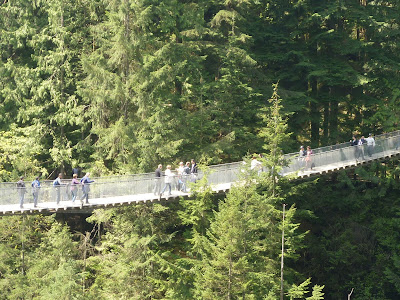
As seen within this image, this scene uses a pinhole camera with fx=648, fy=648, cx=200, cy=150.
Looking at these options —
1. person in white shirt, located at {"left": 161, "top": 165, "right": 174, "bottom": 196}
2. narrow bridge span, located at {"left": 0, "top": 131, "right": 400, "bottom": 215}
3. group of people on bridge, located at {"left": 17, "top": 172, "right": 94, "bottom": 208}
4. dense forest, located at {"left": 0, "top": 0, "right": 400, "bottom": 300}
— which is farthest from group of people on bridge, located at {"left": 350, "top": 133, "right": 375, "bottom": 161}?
group of people on bridge, located at {"left": 17, "top": 172, "right": 94, "bottom": 208}

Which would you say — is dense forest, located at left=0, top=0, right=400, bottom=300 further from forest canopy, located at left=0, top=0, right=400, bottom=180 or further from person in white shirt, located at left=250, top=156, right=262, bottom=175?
person in white shirt, located at left=250, top=156, right=262, bottom=175

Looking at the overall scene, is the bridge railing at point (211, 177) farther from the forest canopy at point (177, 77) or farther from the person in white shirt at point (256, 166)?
the forest canopy at point (177, 77)

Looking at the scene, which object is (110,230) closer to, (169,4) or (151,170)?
(151,170)

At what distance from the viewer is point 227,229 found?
2355 centimetres

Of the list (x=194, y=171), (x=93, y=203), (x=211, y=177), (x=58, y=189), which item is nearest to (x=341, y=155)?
(x=211, y=177)

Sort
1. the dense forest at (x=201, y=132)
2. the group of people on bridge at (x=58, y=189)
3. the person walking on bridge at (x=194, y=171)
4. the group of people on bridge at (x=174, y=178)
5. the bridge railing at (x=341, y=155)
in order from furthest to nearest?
1. the bridge railing at (x=341, y=155)
2. the dense forest at (x=201, y=132)
3. the person walking on bridge at (x=194, y=171)
4. the group of people on bridge at (x=174, y=178)
5. the group of people on bridge at (x=58, y=189)

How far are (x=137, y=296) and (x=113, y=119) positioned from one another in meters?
8.53

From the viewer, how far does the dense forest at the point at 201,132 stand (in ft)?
83.4

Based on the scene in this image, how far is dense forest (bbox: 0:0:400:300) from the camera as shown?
2542 cm

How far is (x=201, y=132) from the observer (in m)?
30.6

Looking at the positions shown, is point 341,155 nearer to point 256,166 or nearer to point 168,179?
point 256,166

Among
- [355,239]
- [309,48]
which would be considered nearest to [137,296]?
[355,239]

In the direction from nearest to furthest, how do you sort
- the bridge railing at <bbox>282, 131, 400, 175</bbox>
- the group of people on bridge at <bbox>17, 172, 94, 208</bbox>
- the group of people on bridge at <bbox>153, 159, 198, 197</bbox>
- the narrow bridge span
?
the group of people on bridge at <bbox>17, 172, 94, 208</bbox> → the narrow bridge span → the group of people on bridge at <bbox>153, 159, 198, 197</bbox> → the bridge railing at <bbox>282, 131, 400, 175</bbox>

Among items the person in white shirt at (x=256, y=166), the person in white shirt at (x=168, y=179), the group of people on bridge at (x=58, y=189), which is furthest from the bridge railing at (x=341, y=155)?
the group of people on bridge at (x=58, y=189)
